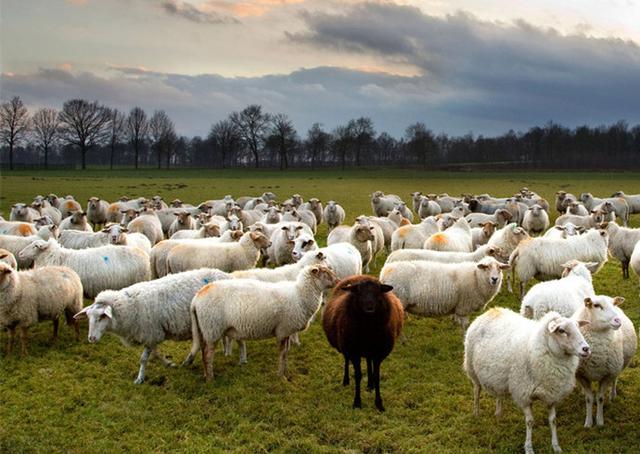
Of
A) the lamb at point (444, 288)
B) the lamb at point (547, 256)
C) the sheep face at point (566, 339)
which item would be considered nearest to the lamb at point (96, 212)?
the lamb at point (444, 288)

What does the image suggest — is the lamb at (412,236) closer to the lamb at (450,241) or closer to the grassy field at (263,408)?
the lamb at (450,241)

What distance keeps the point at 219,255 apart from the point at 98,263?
2521mm

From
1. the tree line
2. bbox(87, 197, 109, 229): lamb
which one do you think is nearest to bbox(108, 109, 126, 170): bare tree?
the tree line

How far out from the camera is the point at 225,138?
4262 inches

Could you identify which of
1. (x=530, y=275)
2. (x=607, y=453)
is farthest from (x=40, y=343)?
(x=530, y=275)

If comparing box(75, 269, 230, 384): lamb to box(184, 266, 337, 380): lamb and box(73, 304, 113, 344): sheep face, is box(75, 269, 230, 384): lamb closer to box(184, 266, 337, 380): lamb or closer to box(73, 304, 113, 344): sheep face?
box(73, 304, 113, 344): sheep face

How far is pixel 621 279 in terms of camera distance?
13.7 meters

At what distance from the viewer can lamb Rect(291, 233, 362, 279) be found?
10923mm

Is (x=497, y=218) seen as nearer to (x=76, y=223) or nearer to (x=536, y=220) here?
(x=536, y=220)

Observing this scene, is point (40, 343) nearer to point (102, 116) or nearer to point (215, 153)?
point (102, 116)

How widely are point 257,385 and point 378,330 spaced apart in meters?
2.06

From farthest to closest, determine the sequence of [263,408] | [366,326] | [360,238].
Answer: [360,238]
[366,326]
[263,408]

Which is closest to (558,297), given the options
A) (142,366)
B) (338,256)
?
(338,256)

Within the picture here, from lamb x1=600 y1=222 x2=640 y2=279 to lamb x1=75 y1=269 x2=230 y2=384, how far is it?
39.2 feet
